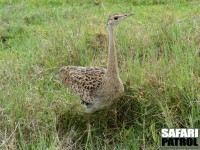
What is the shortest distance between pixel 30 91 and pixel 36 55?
58.7 inches

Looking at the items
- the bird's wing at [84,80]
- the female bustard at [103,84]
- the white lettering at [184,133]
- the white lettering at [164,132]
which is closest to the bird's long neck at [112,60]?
the female bustard at [103,84]

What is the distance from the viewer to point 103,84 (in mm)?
4348

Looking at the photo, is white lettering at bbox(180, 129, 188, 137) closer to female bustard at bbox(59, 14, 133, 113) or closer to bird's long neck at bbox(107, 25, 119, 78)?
female bustard at bbox(59, 14, 133, 113)

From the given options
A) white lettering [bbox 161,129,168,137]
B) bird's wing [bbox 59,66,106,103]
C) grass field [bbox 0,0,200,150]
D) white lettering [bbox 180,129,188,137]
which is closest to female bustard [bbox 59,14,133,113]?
bird's wing [bbox 59,66,106,103]

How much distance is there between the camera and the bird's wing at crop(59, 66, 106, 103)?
4.44 m

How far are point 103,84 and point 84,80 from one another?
1.10 feet

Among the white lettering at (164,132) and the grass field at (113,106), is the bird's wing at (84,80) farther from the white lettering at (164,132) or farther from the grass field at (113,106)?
the white lettering at (164,132)

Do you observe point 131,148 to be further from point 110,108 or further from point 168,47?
point 168,47

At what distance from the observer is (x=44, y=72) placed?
18.5 ft

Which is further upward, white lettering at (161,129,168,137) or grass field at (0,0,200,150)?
grass field at (0,0,200,150)

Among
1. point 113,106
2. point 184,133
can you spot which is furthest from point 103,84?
point 184,133

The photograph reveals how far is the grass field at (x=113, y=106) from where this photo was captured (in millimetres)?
4012

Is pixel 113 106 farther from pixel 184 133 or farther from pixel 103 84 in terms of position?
pixel 184 133

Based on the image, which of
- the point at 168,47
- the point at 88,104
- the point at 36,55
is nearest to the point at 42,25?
the point at 36,55
